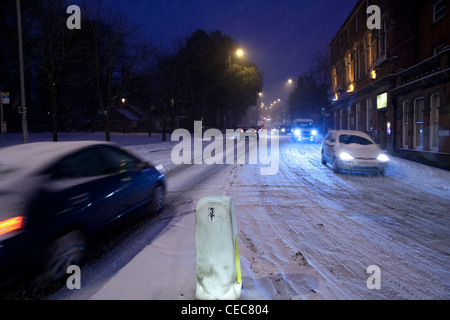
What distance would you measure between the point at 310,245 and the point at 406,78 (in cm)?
1783

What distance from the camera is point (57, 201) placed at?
12.9ft

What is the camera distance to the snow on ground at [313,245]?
3705 millimetres

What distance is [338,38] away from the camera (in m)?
39.8

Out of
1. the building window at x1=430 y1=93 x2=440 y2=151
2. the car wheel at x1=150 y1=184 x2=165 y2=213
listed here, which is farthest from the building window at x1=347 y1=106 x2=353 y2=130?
the car wheel at x1=150 y1=184 x2=165 y2=213

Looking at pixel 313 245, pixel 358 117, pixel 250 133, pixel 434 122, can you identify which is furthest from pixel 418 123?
pixel 250 133

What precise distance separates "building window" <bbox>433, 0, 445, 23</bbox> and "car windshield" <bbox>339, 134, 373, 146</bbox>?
8.94m

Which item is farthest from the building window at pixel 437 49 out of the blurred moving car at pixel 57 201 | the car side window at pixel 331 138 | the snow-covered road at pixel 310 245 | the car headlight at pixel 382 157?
the blurred moving car at pixel 57 201

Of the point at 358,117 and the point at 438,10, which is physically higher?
the point at 438,10

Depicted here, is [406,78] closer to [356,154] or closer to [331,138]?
[331,138]

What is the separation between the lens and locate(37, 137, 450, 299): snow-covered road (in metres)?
3.71

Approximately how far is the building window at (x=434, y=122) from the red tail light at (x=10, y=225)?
17.1m

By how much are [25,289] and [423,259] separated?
4.97 metres
